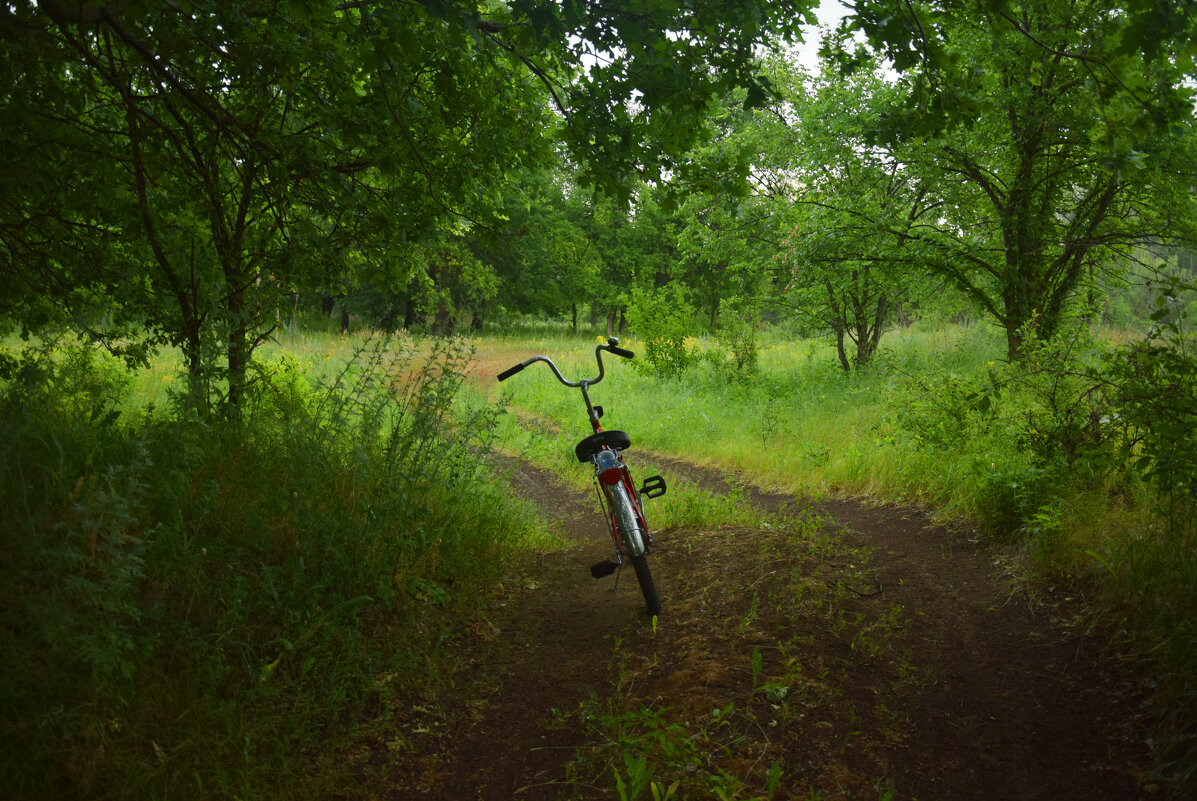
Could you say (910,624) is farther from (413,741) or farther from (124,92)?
(124,92)

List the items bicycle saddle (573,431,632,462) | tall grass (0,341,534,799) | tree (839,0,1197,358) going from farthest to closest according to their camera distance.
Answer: tree (839,0,1197,358) < bicycle saddle (573,431,632,462) < tall grass (0,341,534,799)

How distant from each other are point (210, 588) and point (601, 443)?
2444mm

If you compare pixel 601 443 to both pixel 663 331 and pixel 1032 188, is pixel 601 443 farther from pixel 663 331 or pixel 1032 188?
pixel 663 331

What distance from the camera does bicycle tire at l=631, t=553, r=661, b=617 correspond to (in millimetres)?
4441

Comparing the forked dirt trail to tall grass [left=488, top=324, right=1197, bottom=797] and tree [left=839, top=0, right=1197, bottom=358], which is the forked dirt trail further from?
tree [left=839, top=0, right=1197, bottom=358]

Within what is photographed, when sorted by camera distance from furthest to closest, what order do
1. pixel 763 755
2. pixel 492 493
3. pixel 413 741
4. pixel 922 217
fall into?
1. pixel 922 217
2. pixel 492 493
3. pixel 413 741
4. pixel 763 755

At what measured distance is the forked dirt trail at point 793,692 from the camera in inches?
118

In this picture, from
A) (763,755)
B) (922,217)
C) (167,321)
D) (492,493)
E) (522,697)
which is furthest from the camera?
(922,217)

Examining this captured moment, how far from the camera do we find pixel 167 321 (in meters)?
5.44

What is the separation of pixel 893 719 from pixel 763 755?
2.45 ft

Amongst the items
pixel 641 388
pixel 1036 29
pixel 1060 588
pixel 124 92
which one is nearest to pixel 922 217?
pixel 1036 29

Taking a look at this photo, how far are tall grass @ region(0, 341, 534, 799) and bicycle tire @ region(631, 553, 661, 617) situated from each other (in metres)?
1.16

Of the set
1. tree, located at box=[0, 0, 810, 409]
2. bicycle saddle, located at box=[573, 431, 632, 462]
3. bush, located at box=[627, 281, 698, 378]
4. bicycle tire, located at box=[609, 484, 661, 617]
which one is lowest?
bicycle tire, located at box=[609, 484, 661, 617]

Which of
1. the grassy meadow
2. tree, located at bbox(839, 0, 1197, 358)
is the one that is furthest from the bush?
the grassy meadow
